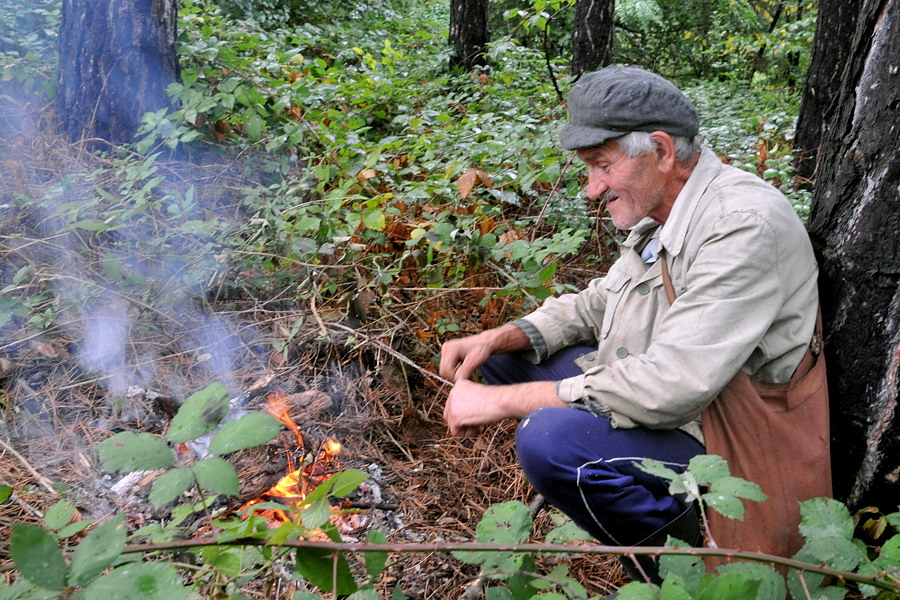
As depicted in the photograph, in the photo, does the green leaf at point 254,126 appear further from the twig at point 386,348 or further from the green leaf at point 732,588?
the green leaf at point 732,588

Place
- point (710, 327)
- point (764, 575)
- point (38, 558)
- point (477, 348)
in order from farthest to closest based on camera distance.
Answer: point (477, 348)
point (710, 327)
point (764, 575)
point (38, 558)

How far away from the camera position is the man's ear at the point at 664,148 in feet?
7.52

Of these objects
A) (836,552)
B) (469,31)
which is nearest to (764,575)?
(836,552)

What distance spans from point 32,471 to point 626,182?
2593 millimetres

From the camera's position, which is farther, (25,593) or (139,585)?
(25,593)

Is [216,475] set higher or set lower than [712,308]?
lower

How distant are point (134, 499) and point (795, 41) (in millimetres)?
8090

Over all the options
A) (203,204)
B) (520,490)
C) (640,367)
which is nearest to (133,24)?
(203,204)

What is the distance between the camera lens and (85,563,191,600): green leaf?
104 centimetres

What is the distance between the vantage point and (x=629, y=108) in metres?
2.28

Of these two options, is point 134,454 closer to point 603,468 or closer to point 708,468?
point 708,468

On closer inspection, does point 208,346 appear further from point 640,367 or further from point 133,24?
point 133,24

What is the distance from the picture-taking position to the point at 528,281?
321 centimetres

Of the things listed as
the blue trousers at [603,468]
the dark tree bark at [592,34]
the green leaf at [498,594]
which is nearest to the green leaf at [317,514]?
the green leaf at [498,594]
